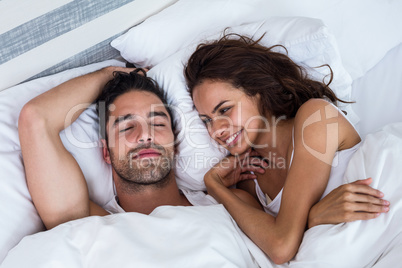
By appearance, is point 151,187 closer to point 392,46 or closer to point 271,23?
point 271,23

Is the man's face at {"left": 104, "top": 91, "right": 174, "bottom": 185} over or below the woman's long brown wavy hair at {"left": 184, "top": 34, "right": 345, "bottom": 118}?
below

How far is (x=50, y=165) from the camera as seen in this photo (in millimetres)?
1336

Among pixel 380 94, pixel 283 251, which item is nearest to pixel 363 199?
pixel 283 251

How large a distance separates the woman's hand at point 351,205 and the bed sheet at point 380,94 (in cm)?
53

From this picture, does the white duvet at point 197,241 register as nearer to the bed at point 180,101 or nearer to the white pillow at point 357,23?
the bed at point 180,101

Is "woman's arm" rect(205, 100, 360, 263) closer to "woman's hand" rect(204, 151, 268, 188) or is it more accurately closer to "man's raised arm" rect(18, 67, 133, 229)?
"woman's hand" rect(204, 151, 268, 188)

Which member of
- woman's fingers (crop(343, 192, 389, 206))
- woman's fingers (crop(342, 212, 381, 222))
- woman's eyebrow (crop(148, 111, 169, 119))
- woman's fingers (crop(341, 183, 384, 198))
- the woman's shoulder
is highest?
the woman's shoulder

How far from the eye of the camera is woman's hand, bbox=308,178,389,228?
1186mm

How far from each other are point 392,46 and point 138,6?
118cm

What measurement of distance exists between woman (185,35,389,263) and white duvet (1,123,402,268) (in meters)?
0.05

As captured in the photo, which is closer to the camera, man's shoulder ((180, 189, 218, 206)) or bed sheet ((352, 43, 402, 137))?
man's shoulder ((180, 189, 218, 206))

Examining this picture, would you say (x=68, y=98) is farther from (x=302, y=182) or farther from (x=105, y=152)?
(x=302, y=182)

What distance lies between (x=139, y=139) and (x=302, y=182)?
61 centimetres

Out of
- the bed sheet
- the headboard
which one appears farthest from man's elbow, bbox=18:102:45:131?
the bed sheet
